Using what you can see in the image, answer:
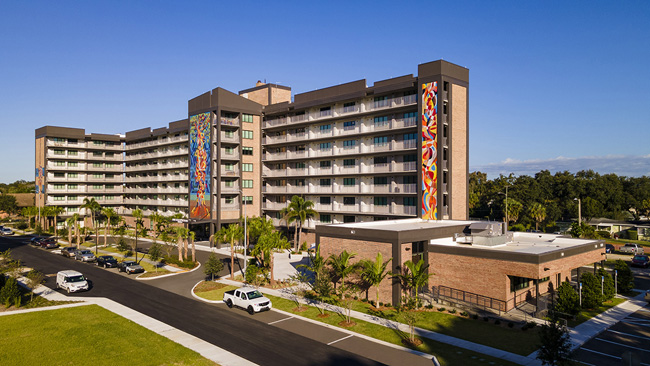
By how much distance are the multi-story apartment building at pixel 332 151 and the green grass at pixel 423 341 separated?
87.5 feet

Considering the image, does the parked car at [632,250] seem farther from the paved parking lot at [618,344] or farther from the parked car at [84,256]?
the parked car at [84,256]

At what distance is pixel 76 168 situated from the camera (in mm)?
102812

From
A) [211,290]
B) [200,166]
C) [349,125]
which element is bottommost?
[211,290]

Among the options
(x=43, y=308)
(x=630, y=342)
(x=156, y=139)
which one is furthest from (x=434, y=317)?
(x=156, y=139)

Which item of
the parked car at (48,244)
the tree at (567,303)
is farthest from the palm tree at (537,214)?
the parked car at (48,244)

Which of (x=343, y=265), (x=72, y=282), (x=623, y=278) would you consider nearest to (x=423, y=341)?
(x=343, y=265)

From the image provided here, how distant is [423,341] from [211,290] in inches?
911

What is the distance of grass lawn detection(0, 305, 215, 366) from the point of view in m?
22.8

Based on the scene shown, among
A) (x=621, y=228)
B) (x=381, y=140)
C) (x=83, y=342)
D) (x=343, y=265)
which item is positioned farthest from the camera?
(x=621, y=228)

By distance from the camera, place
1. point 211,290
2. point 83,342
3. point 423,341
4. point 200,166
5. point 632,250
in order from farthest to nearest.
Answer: point 200,166, point 632,250, point 211,290, point 423,341, point 83,342

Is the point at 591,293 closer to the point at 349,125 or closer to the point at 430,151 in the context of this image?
the point at 430,151

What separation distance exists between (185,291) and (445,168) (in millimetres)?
35485

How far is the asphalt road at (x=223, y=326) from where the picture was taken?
2339 cm

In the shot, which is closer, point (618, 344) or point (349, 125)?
point (618, 344)
